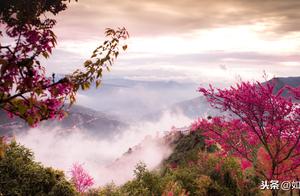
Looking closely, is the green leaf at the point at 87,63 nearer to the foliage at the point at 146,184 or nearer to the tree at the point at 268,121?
the tree at the point at 268,121

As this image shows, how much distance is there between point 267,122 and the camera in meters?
12.6

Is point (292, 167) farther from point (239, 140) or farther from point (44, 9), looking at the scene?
point (44, 9)

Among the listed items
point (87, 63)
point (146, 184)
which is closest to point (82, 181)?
point (146, 184)

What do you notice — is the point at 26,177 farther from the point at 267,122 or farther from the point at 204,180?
the point at 204,180

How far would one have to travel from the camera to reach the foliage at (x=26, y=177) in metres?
11.2

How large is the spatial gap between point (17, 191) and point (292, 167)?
10580mm

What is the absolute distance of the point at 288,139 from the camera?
12719 millimetres

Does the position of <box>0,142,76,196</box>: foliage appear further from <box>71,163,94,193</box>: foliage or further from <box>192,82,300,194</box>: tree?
<box>71,163,94,193</box>: foliage

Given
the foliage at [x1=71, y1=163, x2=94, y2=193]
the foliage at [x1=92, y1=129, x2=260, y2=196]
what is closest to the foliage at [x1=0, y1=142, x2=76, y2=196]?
the foliage at [x1=92, y1=129, x2=260, y2=196]

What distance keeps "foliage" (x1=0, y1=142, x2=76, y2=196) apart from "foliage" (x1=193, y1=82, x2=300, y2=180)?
6.90 metres

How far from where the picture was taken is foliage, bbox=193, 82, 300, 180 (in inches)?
480

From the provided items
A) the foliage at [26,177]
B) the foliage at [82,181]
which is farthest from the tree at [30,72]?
the foliage at [82,181]

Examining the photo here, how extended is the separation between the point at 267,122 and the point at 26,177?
9227 mm

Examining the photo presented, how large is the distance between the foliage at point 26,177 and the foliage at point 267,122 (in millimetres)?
6905
